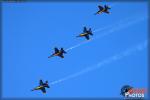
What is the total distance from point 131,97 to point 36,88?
21.8 m

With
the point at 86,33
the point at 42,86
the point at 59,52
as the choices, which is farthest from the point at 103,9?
the point at 42,86

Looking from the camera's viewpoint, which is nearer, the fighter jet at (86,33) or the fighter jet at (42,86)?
the fighter jet at (86,33)

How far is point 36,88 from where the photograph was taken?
88.8m

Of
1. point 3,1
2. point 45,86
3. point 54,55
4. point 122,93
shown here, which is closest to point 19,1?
point 3,1

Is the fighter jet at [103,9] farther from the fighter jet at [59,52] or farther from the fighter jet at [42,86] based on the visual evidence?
the fighter jet at [42,86]

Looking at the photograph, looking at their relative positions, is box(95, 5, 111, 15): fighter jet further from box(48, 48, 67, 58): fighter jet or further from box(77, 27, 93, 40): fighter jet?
box(48, 48, 67, 58): fighter jet

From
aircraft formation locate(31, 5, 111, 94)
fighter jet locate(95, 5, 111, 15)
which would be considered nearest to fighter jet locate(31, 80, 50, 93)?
aircraft formation locate(31, 5, 111, 94)

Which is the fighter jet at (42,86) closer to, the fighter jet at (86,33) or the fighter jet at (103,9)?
the fighter jet at (86,33)

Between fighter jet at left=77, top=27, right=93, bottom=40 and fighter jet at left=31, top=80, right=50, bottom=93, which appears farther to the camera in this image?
fighter jet at left=31, top=80, right=50, bottom=93

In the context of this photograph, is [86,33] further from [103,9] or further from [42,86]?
[42,86]

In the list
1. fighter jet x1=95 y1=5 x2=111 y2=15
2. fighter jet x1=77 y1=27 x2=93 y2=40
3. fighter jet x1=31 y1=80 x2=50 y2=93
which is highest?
fighter jet x1=95 y1=5 x2=111 y2=15

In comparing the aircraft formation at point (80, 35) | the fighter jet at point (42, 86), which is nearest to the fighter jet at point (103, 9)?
the aircraft formation at point (80, 35)

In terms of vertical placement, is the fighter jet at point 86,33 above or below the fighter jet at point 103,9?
below

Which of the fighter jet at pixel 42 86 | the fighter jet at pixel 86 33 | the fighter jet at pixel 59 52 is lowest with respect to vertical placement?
the fighter jet at pixel 42 86
